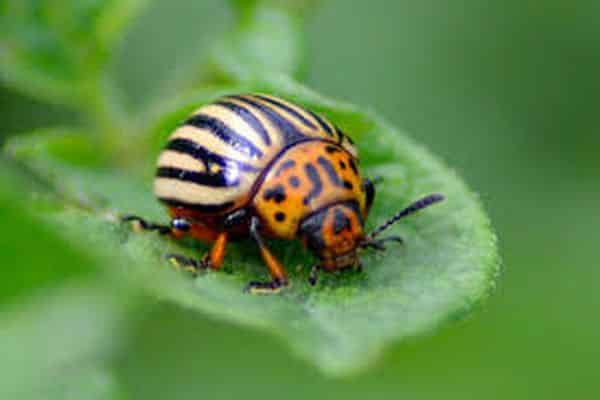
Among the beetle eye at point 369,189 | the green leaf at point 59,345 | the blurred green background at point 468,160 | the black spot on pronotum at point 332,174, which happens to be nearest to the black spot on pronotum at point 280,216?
the black spot on pronotum at point 332,174

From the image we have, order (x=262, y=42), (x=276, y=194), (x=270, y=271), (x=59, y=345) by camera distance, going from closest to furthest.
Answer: (x=270, y=271)
(x=276, y=194)
(x=59, y=345)
(x=262, y=42)

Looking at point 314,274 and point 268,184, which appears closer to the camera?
point 314,274

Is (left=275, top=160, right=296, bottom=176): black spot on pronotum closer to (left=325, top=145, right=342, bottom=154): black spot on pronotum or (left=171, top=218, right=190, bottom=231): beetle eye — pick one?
(left=325, top=145, right=342, bottom=154): black spot on pronotum

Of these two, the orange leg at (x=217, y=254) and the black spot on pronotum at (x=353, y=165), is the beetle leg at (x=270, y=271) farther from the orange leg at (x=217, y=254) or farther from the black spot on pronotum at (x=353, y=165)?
the black spot on pronotum at (x=353, y=165)

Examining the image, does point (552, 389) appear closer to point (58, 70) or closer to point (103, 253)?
point (58, 70)

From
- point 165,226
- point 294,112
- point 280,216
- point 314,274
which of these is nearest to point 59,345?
point 165,226

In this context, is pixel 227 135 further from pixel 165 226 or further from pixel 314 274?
pixel 314 274
